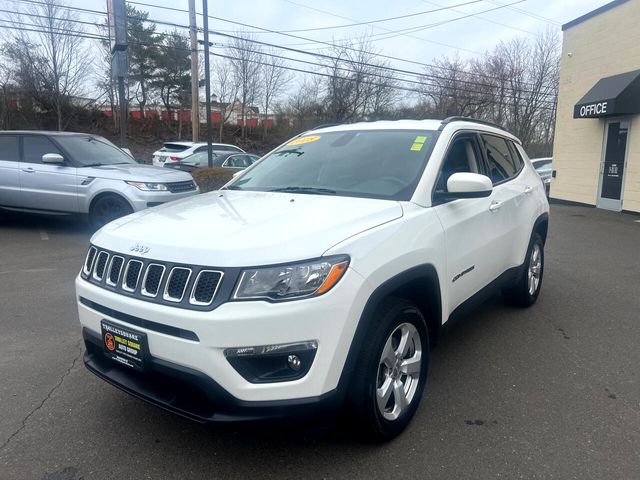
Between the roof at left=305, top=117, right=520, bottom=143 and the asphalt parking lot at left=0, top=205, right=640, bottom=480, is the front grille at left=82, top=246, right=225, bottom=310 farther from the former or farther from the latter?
the roof at left=305, top=117, right=520, bottom=143

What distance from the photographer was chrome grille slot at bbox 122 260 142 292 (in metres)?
2.53

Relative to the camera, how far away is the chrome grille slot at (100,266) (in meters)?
2.75

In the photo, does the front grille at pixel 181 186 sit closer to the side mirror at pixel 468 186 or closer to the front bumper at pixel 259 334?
the side mirror at pixel 468 186

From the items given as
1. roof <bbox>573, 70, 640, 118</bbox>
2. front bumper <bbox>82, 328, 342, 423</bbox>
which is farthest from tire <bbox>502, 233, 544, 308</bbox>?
roof <bbox>573, 70, 640, 118</bbox>

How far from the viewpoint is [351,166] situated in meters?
3.65

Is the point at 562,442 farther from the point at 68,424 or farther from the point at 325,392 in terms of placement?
the point at 68,424

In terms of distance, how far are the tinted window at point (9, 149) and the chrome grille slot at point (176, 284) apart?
8.15 m

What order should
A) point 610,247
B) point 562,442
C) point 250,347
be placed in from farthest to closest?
point 610,247 < point 562,442 < point 250,347

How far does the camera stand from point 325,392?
7.56 feet

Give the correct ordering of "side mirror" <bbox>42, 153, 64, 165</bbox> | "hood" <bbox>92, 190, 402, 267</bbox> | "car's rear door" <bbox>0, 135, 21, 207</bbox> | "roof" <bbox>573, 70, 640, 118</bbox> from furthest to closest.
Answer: "roof" <bbox>573, 70, 640, 118</bbox> → "car's rear door" <bbox>0, 135, 21, 207</bbox> → "side mirror" <bbox>42, 153, 64, 165</bbox> → "hood" <bbox>92, 190, 402, 267</bbox>

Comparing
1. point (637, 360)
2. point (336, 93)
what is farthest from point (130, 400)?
point (336, 93)

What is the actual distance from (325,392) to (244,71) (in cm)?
4093

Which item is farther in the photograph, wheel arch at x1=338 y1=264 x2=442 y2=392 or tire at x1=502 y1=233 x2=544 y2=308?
tire at x1=502 y1=233 x2=544 y2=308

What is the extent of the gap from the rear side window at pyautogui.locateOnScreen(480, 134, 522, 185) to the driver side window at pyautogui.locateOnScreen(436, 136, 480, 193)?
299 millimetres
